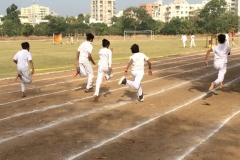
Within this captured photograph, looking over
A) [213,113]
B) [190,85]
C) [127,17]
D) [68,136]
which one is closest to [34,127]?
[68,136]

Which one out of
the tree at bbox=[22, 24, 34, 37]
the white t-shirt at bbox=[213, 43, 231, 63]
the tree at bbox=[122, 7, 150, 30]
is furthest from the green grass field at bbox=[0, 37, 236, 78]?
the tree at bbox=[122, 7, 150, 30]

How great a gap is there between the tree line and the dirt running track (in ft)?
218

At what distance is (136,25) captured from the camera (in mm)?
104000

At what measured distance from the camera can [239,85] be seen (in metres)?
12.5

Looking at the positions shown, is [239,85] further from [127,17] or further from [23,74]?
[127,17]

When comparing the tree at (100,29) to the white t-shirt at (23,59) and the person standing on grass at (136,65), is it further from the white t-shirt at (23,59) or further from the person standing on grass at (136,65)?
the person standing on grass at (136,65)

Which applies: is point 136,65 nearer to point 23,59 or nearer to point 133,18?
point 23,59

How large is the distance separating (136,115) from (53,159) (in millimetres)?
3075

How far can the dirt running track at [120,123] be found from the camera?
566 centimetres

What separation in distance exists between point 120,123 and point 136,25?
3864 inches

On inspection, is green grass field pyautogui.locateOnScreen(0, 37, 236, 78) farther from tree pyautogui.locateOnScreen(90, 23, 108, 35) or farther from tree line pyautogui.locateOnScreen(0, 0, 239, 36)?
tree pyautogui.locateOnScreen(90, 23, 108, 35)

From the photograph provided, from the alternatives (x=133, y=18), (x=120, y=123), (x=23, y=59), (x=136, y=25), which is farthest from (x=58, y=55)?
(x=133, y=18)

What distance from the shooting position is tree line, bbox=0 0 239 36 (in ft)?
282

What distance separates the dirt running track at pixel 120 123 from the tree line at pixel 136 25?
218ft
